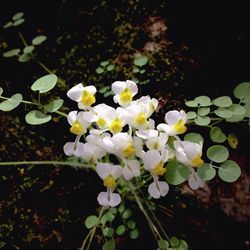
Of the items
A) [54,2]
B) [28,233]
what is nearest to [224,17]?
[54,2]

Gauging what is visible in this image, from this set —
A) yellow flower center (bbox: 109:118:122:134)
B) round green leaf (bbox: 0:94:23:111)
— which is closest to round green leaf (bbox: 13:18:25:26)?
round green leaf (bbox: 0:94:23:111)

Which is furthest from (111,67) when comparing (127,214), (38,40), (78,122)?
(127,214)

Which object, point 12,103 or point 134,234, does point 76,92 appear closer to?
point 12,103

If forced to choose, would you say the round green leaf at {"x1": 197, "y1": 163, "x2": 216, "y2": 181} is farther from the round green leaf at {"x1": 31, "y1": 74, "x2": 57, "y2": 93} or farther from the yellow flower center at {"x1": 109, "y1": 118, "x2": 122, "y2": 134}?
the round green leaf at {"x1": 31, "y1": 74, "x2": 57, "y2": 93}

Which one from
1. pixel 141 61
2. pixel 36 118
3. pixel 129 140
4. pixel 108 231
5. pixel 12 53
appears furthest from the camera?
pixel 12 53

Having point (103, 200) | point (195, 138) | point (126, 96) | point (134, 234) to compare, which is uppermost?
point (126, 96)

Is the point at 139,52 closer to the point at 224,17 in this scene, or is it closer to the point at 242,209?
the point at 224,17
